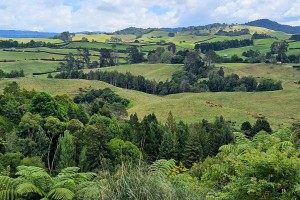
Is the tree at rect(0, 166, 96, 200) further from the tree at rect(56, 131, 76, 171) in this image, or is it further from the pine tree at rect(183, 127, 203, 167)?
the pine tree at rect(183, 127, 203, 167)

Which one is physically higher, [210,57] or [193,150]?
[210,57]

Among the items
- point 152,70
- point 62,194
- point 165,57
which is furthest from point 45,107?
point 165,57

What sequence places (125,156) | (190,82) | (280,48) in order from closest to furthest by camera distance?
1. (125,156)
2. (190,82)
3. (280,48)

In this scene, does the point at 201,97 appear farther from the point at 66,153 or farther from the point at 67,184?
the point at 67,184

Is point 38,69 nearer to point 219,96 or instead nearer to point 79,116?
point 219,96

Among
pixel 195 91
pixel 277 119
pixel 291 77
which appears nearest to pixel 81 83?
pixel 195 91

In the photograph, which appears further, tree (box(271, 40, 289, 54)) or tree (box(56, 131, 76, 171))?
tree (box(271, 40, 289, 54))

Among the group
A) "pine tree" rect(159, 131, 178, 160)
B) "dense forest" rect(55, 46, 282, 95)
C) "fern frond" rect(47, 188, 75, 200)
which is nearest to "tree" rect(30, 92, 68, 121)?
"pine tree" rect(159, 131, 178, 160)

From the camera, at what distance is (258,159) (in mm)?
10562

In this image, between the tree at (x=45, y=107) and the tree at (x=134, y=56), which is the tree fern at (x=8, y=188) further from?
the tree at (x=134, y=56)

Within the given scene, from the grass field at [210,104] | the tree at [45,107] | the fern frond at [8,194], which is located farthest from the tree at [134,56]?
the fern frond at [8,194]

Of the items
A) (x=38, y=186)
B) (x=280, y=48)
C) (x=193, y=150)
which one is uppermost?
(x=38, y=186)

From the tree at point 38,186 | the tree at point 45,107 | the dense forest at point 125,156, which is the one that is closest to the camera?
the dense forest at point 125,156

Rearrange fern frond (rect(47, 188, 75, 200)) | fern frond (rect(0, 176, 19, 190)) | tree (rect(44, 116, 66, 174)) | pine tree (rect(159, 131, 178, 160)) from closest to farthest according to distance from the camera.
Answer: fern frond (rect(47, 188, 75, 200)), fern frond (rect(0, 176, 19, 190)), tree (rect(44, 116, 66, 174)), pine tree (rect(159, 131, 178, 160))
